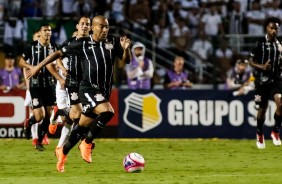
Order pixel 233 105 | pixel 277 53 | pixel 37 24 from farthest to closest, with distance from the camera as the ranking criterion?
pixel 37 24 → pixel 233 105 → pixel 277 53

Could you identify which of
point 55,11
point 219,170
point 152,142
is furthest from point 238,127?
point 219,170

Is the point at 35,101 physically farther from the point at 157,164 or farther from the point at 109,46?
the point at 109,46

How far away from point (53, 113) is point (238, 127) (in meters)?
5.22

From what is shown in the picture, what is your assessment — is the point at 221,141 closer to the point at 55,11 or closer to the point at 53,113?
the point at 53,113

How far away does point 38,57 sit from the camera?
715 inches

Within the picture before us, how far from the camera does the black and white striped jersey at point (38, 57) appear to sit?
18141 millimetres

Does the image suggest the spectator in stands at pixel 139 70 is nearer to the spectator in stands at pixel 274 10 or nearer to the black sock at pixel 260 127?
the black sock at pixel 260 127

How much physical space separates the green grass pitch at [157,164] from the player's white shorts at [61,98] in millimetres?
926

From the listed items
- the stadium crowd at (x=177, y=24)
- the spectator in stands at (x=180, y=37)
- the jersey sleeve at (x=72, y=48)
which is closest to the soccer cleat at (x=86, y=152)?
the jersey sleeve at (x=72, y=48)

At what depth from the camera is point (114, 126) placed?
21.8 meters

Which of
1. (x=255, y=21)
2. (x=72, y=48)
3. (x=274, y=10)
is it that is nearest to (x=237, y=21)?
(x=255, y=21)

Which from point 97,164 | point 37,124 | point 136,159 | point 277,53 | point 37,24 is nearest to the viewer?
point 136,159

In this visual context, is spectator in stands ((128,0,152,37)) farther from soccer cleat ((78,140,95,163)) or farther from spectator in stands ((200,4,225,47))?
soccer cleat ((78,140,95,163))

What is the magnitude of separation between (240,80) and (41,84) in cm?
570
